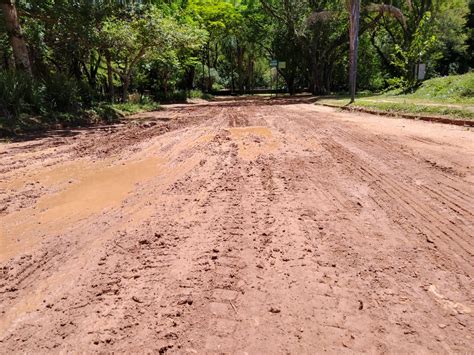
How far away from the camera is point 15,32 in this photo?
13961 mm

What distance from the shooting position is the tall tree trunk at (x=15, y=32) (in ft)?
44.9

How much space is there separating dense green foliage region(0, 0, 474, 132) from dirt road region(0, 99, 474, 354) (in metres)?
9.08

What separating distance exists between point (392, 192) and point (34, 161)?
260 inches

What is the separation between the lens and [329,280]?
274cm

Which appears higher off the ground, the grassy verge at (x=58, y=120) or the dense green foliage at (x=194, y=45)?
the dense green foliage at (x=194, y=45)

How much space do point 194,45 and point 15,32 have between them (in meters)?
11.4

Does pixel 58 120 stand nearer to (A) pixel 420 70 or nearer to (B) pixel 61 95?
(B) pixel 61 95

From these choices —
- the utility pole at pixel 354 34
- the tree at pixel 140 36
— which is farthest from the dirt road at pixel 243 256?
the utility pole at pixel 354 34

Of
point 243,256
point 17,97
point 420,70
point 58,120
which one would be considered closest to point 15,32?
point 17,97

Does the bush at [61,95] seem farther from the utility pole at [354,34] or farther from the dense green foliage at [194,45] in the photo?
the utility pole at [354,34]

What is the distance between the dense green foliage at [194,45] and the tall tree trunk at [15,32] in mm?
82

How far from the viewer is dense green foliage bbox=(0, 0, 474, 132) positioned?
50.5ft

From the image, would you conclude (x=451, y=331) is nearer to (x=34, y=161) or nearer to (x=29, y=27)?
(x=34, y=161)

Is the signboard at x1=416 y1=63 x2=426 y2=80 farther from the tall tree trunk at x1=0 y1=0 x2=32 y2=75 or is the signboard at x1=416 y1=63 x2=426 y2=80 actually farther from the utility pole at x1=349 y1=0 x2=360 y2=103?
the tall tree trunk at x1=0 y1=0 x2=32 y2=75
